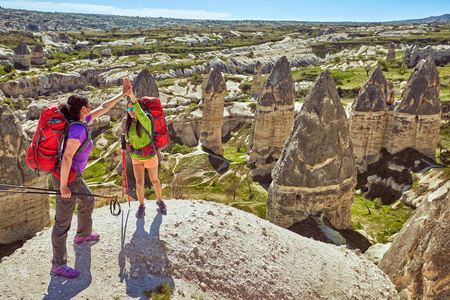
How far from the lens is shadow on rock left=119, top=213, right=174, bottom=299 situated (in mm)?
6230

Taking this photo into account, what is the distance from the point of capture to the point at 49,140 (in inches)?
236

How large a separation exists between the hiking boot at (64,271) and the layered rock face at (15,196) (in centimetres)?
690

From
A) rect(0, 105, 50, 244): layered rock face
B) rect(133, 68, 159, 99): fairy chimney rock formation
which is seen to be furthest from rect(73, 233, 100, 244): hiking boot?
rect(133, 68, 159, 99): fairy chimney rock formation

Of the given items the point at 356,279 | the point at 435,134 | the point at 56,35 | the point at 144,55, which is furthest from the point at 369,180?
the point at 56,35

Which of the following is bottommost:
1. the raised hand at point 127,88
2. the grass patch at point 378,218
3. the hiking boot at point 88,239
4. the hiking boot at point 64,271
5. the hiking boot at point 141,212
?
the grass patch at point 378,218

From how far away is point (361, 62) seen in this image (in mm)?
79000

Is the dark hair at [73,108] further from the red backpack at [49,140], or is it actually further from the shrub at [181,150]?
the shrub at [181,150]

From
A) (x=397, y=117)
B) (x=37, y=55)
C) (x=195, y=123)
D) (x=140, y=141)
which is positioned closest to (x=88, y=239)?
(x=140, y=141)

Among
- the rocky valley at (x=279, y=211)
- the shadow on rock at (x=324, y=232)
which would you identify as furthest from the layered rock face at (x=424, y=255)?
the shadow on rock at (x=324, y=232)

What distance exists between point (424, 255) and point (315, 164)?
5.29 metres

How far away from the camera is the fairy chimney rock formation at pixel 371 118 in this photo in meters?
24.1

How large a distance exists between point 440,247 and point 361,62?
77779 millimetres

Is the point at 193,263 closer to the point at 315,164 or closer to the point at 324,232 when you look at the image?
the point at 324,232

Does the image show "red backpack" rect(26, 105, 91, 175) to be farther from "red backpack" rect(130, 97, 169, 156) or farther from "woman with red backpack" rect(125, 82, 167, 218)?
"red backpack" rect(130, 97, 169, 156)
